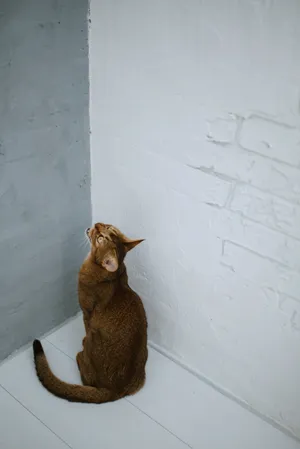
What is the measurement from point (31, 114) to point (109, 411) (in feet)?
3.10

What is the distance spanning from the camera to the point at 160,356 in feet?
5.60

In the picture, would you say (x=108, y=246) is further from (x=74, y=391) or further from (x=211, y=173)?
(x=74, y=391)

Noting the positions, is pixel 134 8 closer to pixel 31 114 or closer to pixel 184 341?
pixel 31 114

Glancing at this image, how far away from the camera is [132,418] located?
1.47 meters

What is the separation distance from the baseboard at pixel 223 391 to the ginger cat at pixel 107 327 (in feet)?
0.72

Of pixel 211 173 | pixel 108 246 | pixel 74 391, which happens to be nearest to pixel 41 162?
pixel 108 246

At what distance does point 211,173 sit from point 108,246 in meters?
0.35

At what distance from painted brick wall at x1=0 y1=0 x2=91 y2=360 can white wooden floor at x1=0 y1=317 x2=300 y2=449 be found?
18cm

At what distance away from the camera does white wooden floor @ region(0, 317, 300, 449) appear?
1401 mm

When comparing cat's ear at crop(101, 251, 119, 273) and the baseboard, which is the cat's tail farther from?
cat's ear at crop(101, 251, 119, 273)

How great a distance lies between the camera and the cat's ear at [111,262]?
129 cm

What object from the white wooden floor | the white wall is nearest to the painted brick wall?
the white wall

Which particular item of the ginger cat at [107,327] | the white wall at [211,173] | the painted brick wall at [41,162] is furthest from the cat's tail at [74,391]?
the white wall at [211,173]

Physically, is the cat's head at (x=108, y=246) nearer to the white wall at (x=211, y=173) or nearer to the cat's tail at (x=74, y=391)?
the white wall at (x=211, y=173)
